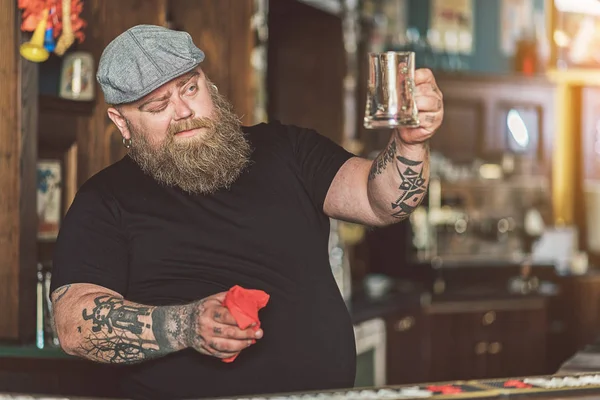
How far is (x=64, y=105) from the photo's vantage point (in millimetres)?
3467

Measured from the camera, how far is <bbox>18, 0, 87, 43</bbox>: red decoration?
3.18 metres

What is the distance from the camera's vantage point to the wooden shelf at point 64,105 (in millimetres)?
3357

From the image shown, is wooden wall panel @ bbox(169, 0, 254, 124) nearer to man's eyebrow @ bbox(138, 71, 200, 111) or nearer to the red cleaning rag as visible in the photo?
man's eyebrow @ bbox(138, 71, 200, 111)

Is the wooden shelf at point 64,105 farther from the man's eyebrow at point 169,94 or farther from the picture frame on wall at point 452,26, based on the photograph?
the picture frame on wall at point 452,26

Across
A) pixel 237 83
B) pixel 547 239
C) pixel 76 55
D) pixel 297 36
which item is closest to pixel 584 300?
pixel 547 239

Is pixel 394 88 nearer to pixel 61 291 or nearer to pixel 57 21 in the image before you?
pixel 61 291

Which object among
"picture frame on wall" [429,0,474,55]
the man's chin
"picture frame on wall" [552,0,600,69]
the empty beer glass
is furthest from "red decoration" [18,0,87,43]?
"picture frame on wall" [552,0,600,69]

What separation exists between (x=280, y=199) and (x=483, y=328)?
142 inches

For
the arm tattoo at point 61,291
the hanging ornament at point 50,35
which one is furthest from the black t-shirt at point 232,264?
the hanging ornament at point 50,35

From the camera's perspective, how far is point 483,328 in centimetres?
577

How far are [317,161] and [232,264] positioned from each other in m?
0.36

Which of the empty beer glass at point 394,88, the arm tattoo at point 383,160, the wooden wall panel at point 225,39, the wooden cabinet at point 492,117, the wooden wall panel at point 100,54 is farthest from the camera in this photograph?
the wooden cabinet at point 492,117

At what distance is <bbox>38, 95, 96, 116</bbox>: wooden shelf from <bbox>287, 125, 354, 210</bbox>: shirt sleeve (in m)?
1.19

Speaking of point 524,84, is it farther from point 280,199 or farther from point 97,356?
point 97,356
